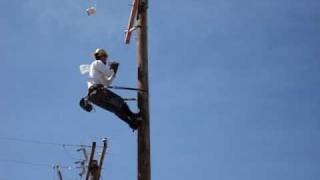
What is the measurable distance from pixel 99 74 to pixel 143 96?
0.79 m

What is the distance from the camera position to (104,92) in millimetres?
9047

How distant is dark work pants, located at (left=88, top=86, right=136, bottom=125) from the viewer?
8.96 metres

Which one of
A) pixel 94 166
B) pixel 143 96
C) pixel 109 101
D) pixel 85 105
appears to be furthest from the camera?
pixel 94 166

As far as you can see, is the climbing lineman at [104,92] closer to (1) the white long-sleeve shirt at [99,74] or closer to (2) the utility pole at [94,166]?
(1) the white long-sleeve shirt at [99,74]

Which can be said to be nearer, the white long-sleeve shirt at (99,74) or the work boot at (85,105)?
the white long-sleeve shirt at (99,74)

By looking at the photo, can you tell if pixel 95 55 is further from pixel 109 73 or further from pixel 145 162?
pixel 145 162

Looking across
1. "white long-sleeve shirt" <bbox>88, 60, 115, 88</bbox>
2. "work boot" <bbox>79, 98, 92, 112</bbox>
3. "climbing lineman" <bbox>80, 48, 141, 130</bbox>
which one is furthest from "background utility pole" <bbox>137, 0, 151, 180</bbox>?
"work boot" <bbox>79, 98, 92, 112</bbox>

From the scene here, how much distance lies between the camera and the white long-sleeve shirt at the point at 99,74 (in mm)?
9195

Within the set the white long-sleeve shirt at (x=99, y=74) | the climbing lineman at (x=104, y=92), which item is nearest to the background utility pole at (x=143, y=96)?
the climbing lineman at (x=104, y=92)

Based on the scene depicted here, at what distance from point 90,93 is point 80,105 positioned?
1.26 ft

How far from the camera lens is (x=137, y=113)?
8789mm

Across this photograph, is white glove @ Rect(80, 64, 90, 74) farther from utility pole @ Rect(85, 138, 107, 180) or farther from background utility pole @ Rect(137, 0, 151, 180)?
utility pole @ Rect(85, 138, 107, 180)

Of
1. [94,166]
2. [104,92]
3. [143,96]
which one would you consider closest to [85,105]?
[104,92]

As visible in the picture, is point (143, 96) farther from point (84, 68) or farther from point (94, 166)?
point (94, 166)
